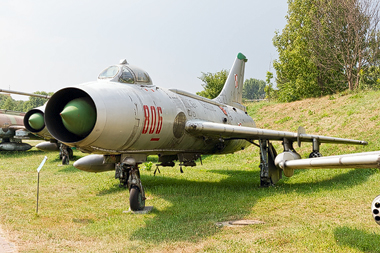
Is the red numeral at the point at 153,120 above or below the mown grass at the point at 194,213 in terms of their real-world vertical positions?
above

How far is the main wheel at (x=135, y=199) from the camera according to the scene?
7551 mm

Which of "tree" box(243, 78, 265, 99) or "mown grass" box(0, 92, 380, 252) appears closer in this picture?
"mown grass" box(0, 92, 380, 252)

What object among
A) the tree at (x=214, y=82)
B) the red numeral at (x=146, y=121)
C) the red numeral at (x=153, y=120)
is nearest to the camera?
the red numeral at (x=146, y=121)

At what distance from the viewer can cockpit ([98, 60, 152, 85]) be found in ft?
26.3

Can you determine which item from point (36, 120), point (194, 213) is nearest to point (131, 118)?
point (194, 213)

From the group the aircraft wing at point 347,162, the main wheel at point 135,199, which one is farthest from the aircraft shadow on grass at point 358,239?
the main wheel at point 135,199

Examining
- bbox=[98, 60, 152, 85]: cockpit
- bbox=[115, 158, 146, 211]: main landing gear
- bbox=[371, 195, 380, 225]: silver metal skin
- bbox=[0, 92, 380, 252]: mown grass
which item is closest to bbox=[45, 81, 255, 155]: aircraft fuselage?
bbox=[98, 60, 152, 85]: cockpit

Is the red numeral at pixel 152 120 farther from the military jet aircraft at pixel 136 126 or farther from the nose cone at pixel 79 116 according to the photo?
the nose cone at pixel 79 116

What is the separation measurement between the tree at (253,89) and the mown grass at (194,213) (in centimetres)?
14746

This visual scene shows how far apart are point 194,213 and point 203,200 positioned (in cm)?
144

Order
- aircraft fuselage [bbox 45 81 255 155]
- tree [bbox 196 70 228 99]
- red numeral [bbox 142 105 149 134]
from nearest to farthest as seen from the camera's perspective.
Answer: aircraft fuselage [bbox 45 81 255 155]
red numeral [bbox 142 105 149 134]
tree [bbox 196 70 228 99]

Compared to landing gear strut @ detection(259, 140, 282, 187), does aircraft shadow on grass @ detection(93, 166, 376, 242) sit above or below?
below

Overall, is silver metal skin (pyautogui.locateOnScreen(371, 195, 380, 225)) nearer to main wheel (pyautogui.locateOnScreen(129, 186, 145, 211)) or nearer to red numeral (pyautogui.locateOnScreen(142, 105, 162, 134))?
red numeral (pyautogui.locateOnScreen(142, 105, 162, 134))

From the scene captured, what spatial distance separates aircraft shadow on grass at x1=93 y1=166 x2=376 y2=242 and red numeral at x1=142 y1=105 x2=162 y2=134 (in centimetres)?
209
